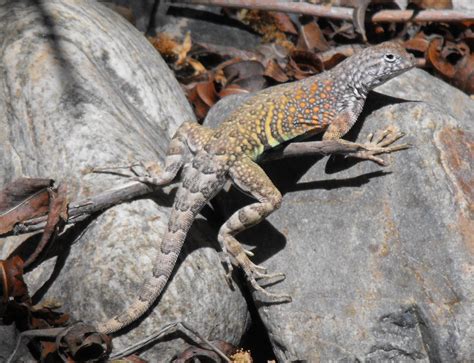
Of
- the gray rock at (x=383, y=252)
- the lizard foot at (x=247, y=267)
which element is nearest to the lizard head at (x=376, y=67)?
the gray rock at (x=383, y=252)

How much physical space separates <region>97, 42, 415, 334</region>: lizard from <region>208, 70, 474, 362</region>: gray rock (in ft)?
0.63

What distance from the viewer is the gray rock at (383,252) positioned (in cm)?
371

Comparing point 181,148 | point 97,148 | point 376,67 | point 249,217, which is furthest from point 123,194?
point 376,67

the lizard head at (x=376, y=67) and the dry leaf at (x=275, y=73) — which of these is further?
the dry leaf at (x=275, y=73)

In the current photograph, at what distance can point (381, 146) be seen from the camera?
4.18m

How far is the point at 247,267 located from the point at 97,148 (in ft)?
4.18

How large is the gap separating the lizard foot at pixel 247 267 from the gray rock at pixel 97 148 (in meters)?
0.11

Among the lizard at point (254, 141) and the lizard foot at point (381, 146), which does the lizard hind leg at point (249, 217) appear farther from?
the lizard foot at point (381, 146)

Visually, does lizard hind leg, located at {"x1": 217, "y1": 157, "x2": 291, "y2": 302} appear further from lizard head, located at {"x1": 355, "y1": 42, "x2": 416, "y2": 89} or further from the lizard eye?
the lizard eye

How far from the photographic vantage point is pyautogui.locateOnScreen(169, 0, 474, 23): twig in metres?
5.89

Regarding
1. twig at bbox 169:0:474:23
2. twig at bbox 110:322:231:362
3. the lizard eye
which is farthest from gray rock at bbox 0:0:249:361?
the lizard eye

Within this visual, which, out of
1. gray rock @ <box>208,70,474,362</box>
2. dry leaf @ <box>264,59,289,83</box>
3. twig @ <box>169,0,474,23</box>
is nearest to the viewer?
gray rock @ <box>208,70,474,362</box>

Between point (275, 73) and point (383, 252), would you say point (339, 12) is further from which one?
point (383, 252)

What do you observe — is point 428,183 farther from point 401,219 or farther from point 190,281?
point 190,281
